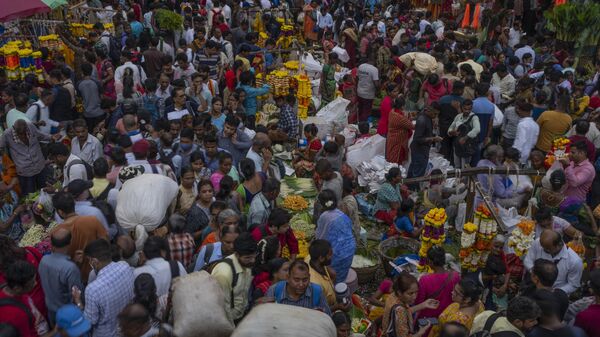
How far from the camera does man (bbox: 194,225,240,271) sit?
477 centimetres

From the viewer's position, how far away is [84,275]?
4922 mm

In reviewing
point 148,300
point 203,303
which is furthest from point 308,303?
point 148,300

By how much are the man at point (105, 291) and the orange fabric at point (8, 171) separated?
3469 millimetres

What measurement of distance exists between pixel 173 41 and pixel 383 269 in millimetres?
7593

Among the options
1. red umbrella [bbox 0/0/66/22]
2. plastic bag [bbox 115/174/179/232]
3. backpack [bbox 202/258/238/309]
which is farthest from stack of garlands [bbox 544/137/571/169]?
red umbrella [bbox 0/0/66/22]

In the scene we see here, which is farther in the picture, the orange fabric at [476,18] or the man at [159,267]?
the orange fabric at [476,18]

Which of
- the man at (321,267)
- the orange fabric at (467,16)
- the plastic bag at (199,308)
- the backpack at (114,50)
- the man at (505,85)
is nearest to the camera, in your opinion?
the plastic bag at (199,308)

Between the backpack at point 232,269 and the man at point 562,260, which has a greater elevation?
the backpack at point 232,269

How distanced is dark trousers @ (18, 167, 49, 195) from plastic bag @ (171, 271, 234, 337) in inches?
160

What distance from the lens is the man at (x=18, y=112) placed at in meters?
7.14

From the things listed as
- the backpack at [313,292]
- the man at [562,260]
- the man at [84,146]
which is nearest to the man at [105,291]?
the backpack at [313,292]

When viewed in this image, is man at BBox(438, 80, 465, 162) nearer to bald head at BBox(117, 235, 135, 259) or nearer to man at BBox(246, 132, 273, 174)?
man at BBox(246, 132, 273, 174)

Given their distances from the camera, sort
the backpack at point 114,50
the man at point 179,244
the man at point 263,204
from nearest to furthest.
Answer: the man at point 179,244, the man at point 263,204, the backpack at point 114,50

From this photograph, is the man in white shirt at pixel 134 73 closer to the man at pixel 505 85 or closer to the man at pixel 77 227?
the man at pixel 77 227
